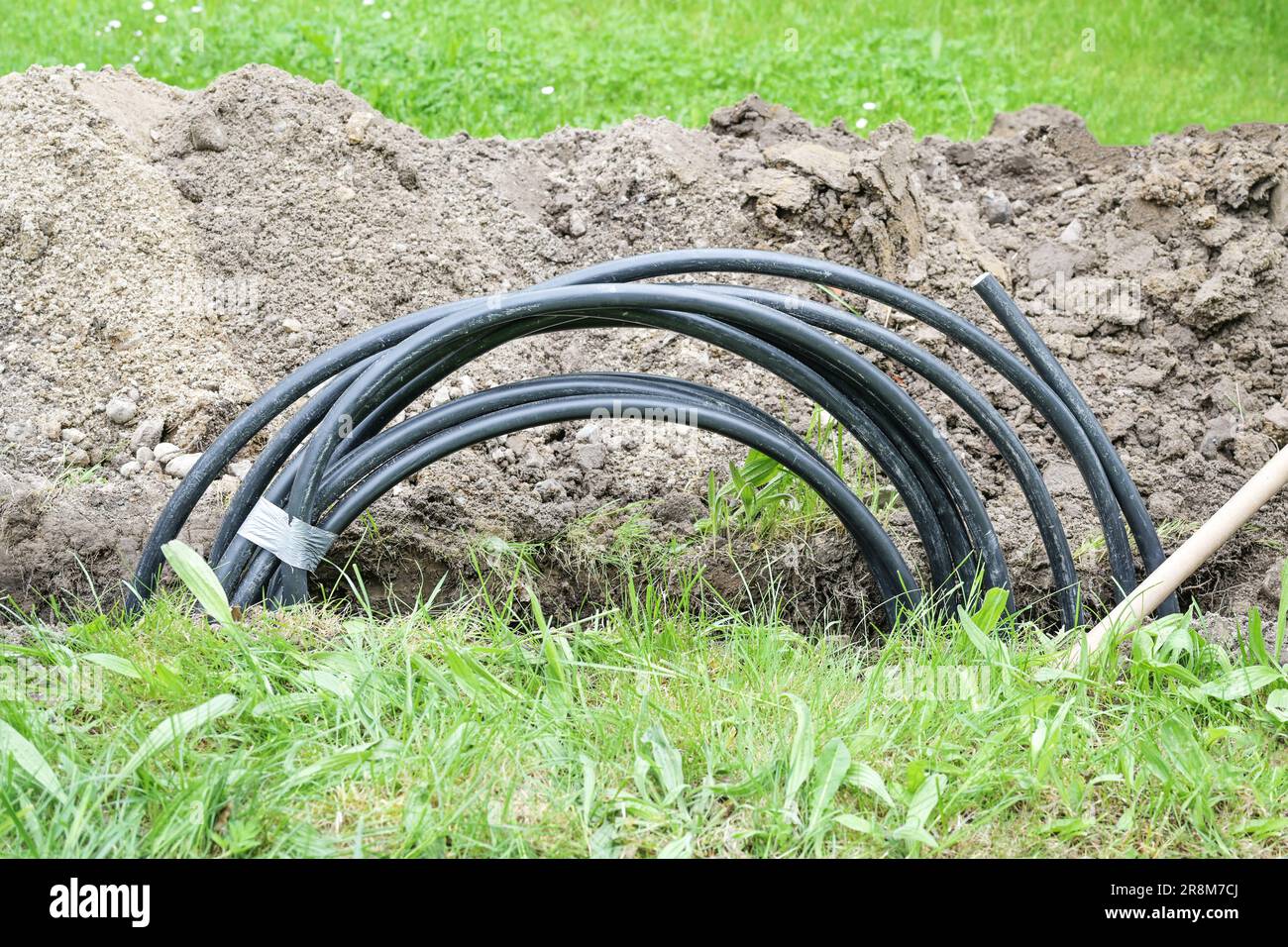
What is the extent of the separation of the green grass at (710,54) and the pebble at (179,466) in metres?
2.08

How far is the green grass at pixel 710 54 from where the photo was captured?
16.0 feet

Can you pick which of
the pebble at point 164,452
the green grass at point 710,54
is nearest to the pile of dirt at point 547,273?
the pebble at point 164,452

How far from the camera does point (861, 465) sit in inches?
118

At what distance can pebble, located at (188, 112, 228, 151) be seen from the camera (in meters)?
3.76

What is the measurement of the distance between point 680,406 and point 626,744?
0.74 metres

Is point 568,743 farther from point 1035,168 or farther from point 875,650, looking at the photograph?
point 1035,168

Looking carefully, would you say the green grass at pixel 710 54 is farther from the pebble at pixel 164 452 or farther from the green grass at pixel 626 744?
the green grass at pixel 626 744

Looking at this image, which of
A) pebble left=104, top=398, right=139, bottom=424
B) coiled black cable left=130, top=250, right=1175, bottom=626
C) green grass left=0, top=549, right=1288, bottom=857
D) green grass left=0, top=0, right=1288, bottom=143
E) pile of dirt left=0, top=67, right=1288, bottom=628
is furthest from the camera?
green grass left=0, top=0, right=1288, bottom=143

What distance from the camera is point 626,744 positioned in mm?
2055

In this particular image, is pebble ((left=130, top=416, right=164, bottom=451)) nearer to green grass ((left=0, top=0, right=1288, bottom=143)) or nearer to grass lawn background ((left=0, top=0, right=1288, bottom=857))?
grass lawn background ((left=0, top=0, right=1288, bottom=857))

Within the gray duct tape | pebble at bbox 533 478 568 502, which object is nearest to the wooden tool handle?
pebble at bbox 533 478 568 502

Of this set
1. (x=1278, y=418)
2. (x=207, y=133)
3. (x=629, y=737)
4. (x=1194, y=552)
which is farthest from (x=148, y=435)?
(x=1278, y=418)

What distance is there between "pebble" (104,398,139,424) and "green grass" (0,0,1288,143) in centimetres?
196

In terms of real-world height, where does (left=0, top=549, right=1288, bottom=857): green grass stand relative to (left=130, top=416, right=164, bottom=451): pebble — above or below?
below
